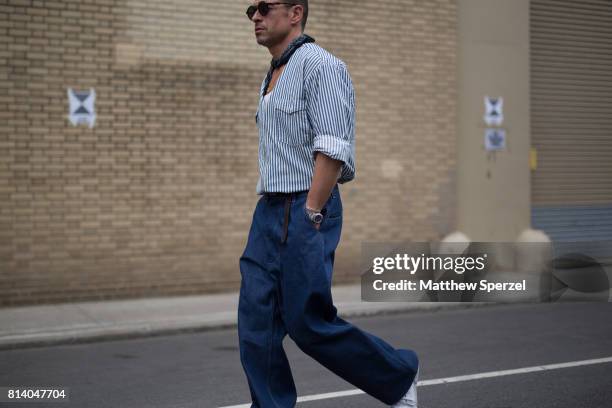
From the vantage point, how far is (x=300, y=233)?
3.54 m

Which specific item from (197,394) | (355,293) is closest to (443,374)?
(197,394)

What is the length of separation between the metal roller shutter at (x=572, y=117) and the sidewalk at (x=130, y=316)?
13.2 ft

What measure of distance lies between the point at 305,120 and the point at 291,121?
0.06 m

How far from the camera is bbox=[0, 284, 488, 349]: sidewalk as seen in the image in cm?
787

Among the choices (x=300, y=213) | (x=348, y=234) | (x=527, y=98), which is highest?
(x=527, y=98)

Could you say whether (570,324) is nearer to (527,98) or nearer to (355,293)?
(355,293)

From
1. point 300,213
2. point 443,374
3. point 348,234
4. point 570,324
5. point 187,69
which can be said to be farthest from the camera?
point 348,234

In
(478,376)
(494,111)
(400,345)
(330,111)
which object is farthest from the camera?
(494,111)

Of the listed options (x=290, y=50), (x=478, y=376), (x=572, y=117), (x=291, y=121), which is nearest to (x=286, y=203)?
(x=291, y=121)

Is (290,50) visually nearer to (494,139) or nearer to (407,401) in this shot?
(407,401)

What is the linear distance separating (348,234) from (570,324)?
12.6 feet

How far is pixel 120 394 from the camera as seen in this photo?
18.7 ft

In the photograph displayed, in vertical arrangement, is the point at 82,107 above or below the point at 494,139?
above

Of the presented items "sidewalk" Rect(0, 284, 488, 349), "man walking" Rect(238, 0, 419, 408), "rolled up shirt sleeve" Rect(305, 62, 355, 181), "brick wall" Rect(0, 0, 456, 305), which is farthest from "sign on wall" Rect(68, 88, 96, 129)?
"rolled up shirt sleeve" Rect(305, 62, 355, 181)
